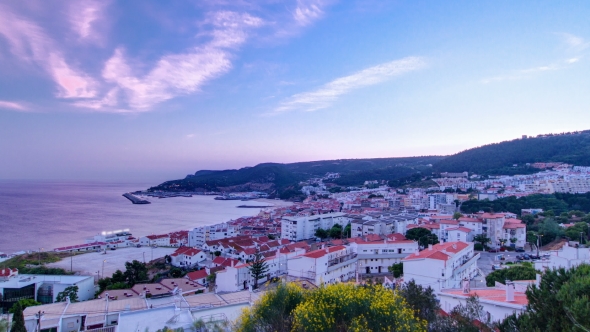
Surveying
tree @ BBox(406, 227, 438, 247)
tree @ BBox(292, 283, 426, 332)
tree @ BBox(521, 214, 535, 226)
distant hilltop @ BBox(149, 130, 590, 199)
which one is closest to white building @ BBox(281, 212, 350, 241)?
tree @ BBox(406, 227, 438, 247)

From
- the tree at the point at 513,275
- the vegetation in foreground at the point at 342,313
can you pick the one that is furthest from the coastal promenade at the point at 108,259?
the tree at the point at 513,275

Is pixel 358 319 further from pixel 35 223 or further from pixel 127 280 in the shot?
pixel 35 223

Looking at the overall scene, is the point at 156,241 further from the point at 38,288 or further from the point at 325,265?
the point at 325,265

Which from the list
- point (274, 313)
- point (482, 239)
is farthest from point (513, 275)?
point (482, 239)

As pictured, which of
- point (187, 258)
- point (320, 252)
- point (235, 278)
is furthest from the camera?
point (187, 258)

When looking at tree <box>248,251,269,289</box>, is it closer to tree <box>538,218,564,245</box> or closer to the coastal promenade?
the coastal promenade
